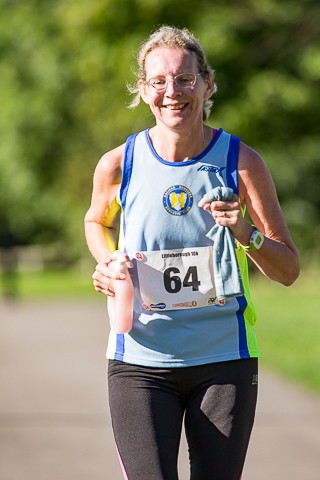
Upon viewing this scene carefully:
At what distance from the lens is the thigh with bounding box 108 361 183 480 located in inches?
145

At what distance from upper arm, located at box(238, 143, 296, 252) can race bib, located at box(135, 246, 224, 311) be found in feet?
0.74

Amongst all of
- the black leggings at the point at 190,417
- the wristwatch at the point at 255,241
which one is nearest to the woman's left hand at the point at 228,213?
the wristwatch at the point at 255,241

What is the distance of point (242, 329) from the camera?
3.76 m

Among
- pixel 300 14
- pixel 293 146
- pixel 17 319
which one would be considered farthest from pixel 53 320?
pixel 293 146

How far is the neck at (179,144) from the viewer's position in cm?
373

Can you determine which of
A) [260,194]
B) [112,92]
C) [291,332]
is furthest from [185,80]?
[112,92]

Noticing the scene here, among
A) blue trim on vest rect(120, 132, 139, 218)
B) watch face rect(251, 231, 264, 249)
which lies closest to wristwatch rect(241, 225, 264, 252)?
watch face rect(251, 231, 264, 249)

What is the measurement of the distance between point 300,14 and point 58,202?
71.0 feet

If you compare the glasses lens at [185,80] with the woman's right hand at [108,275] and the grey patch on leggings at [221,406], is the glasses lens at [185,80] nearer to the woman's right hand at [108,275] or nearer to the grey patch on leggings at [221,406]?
the woman's right hand at [108,275]

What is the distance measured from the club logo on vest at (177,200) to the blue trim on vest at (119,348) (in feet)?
1.55

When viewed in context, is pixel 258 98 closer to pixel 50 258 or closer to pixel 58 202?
pixel 58 202

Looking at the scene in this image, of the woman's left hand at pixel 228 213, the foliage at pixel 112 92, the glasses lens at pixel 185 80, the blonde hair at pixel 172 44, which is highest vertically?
the foliage at pixel 112 92

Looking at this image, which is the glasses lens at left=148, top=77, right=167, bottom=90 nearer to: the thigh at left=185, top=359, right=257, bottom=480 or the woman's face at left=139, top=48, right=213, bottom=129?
the woman's face at left=139, top=48, right=213, bottom=129

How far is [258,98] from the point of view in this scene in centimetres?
2538
